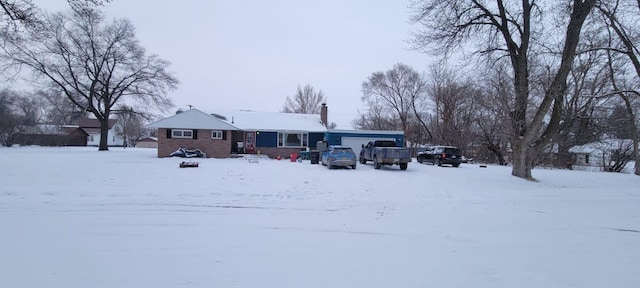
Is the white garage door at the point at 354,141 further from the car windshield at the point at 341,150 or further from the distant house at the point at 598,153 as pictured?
the distant house at the point at 598,153

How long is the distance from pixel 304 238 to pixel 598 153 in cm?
3973

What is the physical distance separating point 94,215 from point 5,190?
16.6 feet

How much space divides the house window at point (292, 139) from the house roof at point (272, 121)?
58 centimetres

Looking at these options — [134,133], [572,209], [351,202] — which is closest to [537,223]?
[572,209]

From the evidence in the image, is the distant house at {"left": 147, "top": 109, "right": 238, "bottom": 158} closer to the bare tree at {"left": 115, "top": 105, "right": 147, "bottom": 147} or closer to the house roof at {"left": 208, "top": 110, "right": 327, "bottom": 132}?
the house roof at {"left": 208, "top": 110, "right": 327, "bottom": 132}

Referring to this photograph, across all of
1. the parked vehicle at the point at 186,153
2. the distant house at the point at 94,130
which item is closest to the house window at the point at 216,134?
the parked vehicle at the point at 186,153

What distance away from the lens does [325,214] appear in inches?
305

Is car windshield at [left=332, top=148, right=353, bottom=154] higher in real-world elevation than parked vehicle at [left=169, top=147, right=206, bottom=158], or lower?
higher

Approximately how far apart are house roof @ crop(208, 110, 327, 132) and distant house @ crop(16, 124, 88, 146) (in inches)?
1299

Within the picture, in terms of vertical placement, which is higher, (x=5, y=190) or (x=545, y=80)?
(x=545, y=80)

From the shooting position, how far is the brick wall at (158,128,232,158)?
26469mm

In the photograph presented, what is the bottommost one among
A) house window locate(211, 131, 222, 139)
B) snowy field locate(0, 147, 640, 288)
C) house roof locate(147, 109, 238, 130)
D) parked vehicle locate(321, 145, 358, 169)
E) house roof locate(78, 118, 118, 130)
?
snowy field locate(0, 147, 640, 288)

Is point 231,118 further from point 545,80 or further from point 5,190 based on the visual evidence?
point 545,80

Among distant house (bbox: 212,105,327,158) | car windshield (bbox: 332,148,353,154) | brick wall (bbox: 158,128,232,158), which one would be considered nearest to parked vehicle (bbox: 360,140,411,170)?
car windshield (bbox: 332,148,353,154)
